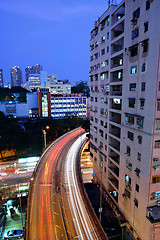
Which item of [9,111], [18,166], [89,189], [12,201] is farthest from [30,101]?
[89,189]

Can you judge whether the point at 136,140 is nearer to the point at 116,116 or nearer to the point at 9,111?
the point at 116,116

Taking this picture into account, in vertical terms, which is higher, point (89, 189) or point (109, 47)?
point (109, 47)

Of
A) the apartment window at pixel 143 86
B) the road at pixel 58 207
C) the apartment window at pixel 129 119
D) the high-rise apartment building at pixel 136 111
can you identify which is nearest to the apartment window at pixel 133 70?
the high-rise apartment building at pixel 136 111

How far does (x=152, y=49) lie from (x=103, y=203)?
26.2 m

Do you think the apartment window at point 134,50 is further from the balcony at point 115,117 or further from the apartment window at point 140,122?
the balcony at point 115,117

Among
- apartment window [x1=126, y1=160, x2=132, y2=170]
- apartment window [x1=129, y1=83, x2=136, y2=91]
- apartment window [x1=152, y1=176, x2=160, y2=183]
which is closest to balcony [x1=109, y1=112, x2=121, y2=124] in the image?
apartment window [x1=129, y1=83, x2=136, y2=91]

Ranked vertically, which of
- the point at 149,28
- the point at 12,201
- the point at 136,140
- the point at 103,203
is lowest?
the point at 12,201

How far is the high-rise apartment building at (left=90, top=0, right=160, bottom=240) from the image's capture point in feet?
57.7

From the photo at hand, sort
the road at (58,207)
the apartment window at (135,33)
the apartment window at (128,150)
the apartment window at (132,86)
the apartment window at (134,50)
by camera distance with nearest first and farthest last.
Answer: the road at (58,207)
the apartment window at (135,33)
the apartment window at (134,50)
the apartment window at (132,86)
the apartment window at (128,150)

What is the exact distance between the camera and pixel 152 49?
17.2m

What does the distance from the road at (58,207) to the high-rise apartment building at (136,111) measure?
6005mm

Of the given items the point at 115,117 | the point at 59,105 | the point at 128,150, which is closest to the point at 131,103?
the point at 128,150

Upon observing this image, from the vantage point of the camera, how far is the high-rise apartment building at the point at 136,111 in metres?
17.6

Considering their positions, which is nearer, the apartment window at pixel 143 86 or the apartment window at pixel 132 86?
the apartment window at pixel 143 86
